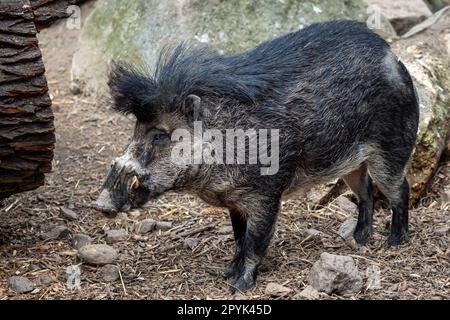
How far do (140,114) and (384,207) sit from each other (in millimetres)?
2686

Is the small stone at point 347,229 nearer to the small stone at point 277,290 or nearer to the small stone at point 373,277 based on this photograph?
the small stone at point 373,277

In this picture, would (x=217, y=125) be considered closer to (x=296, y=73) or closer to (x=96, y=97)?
(x=296, y=73)

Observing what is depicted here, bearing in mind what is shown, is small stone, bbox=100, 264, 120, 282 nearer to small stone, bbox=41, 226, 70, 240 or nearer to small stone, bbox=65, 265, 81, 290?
small stone, bbox=65, 265, 81, 290

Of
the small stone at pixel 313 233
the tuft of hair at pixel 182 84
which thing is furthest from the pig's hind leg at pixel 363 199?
the tuft of hair at pixel 182 84

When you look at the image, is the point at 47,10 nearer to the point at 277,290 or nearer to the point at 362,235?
the point at 277,290

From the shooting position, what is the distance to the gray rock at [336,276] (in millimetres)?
4984

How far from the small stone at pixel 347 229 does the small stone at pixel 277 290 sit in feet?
3.65

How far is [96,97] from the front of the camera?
28.5ft

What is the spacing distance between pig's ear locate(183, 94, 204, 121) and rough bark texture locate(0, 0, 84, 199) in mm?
889

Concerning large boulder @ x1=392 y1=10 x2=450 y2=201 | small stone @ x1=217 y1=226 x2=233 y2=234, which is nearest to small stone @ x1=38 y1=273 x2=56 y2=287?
small stone @ x1=217 y1=226 x2=233 y2=234

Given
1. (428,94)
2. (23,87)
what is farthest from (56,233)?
(428,94)

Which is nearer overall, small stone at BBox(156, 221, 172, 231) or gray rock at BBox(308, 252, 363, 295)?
gray rock at BBox(308, 252, 363, 295)

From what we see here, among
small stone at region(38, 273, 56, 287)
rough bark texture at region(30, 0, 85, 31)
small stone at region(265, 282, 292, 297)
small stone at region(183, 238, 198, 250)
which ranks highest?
rough bark texture at region(30, 0, 85, 31)

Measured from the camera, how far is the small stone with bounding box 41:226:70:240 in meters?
5.95
